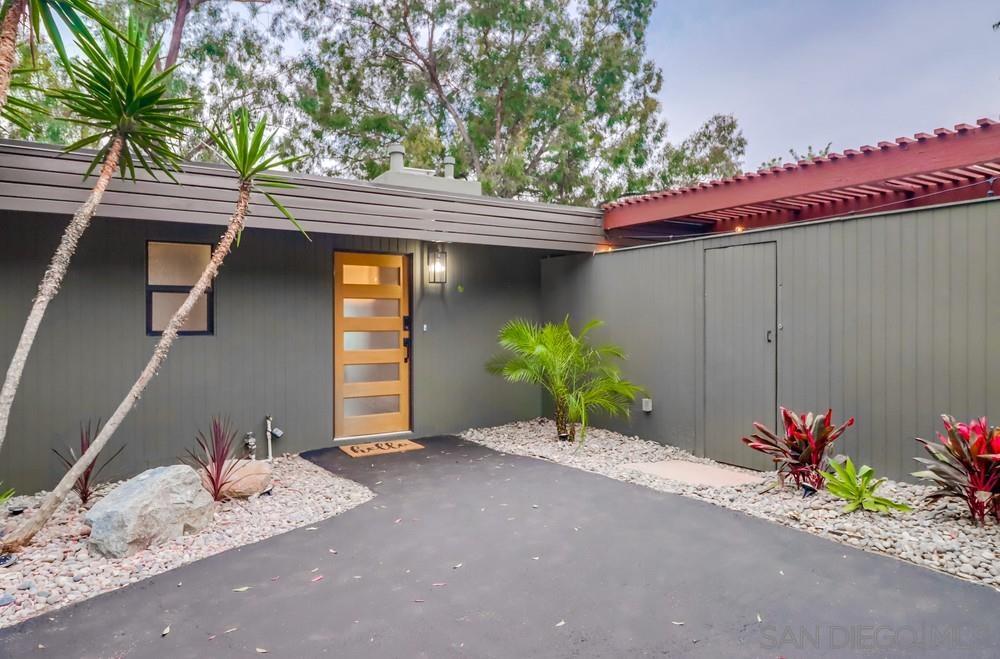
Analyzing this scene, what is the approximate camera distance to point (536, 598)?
8.66 feet

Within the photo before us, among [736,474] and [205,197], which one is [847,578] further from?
[205,197]

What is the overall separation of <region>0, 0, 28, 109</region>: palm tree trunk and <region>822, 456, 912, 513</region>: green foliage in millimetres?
5122

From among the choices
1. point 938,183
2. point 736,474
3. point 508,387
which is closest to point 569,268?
point 508,387

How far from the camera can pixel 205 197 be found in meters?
4.69

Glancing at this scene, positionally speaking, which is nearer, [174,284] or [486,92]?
[174,284]

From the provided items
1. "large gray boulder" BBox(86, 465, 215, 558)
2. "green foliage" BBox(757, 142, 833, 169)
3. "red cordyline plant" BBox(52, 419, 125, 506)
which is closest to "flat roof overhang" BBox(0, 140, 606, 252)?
"red cordyline plant" BBox(52, 419, 125, 506)

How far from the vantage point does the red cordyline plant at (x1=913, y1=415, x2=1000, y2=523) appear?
10.4 feet

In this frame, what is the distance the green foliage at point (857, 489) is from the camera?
11.6ft

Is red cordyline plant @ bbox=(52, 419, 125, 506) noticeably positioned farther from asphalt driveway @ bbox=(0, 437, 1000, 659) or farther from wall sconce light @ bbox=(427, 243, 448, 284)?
wall sconce light @ bbox=(427, 243, 448, 284)

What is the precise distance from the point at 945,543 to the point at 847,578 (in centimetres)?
72

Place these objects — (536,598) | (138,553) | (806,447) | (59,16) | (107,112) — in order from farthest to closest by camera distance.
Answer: (806,447) < (107,112) < (138,553) < (59,16) < (536,598)

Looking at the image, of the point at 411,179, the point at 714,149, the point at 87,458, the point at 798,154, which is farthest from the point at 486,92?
the point at 87,458

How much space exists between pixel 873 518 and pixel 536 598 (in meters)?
2.21

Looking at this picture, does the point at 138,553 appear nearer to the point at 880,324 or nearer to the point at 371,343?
the point at 371,343
